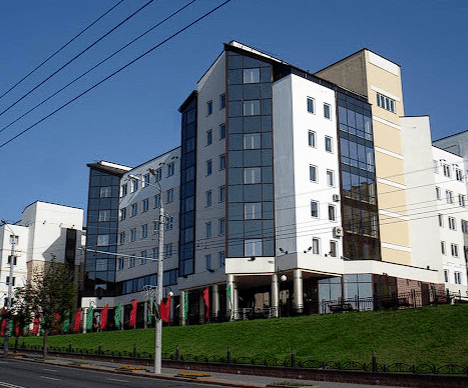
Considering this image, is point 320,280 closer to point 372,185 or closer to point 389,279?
point 389,279

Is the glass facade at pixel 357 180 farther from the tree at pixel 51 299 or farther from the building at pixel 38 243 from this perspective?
the building at pixel 38 243

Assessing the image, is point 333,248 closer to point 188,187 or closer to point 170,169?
point 188,187

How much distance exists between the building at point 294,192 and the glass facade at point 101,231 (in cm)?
1489

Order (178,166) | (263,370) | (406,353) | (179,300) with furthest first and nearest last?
(178,166), (179,300), (263,370), (406,353)

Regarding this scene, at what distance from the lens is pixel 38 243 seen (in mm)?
89625

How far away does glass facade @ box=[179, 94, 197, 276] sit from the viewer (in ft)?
196

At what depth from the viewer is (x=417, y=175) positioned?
63.0 metres

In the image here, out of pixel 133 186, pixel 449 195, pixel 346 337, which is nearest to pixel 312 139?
pixel 449 195

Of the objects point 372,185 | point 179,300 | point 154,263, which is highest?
point 372,185

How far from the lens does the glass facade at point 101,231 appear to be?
251 feet

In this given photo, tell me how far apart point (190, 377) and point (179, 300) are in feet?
114

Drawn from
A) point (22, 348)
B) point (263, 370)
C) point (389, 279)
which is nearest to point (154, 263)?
point (22, 348)

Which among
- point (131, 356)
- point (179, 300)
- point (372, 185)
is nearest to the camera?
point (131, 356)

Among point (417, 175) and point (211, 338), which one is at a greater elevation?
point (417, 175)
